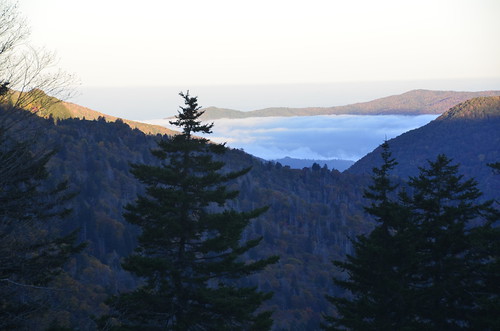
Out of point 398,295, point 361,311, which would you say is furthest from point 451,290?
point 361,311

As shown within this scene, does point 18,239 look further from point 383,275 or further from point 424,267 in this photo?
point 424,267

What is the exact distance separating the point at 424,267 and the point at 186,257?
8.66 meters

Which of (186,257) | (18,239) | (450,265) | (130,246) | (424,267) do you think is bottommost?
(130,246)

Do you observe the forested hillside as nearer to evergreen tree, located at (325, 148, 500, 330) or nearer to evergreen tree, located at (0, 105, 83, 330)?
evergreen tree, located at (0, 105, 83, 330)

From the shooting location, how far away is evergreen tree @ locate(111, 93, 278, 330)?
17.4 meters

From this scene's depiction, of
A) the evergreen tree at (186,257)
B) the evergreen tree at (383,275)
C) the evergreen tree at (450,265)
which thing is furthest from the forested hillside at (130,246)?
the evergreen tree at (450,265)

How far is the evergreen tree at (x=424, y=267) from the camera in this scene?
1919 cm

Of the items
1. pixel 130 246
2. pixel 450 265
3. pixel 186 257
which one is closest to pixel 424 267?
pixel 450 265

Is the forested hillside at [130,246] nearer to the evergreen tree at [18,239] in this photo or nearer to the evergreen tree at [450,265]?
the evergreen tree at [18,239]

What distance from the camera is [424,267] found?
20328 mm

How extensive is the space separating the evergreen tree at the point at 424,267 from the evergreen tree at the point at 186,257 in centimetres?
442

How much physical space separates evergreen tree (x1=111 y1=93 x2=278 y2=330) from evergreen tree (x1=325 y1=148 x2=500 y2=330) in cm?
442

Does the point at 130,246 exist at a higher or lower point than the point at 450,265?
lower

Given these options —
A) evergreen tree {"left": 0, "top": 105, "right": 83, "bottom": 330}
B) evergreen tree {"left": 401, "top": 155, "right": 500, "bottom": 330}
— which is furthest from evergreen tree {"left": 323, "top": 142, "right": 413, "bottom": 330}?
evergreen tree {"left": 0, "top": 105, "right": 83, "bottom": 330}
